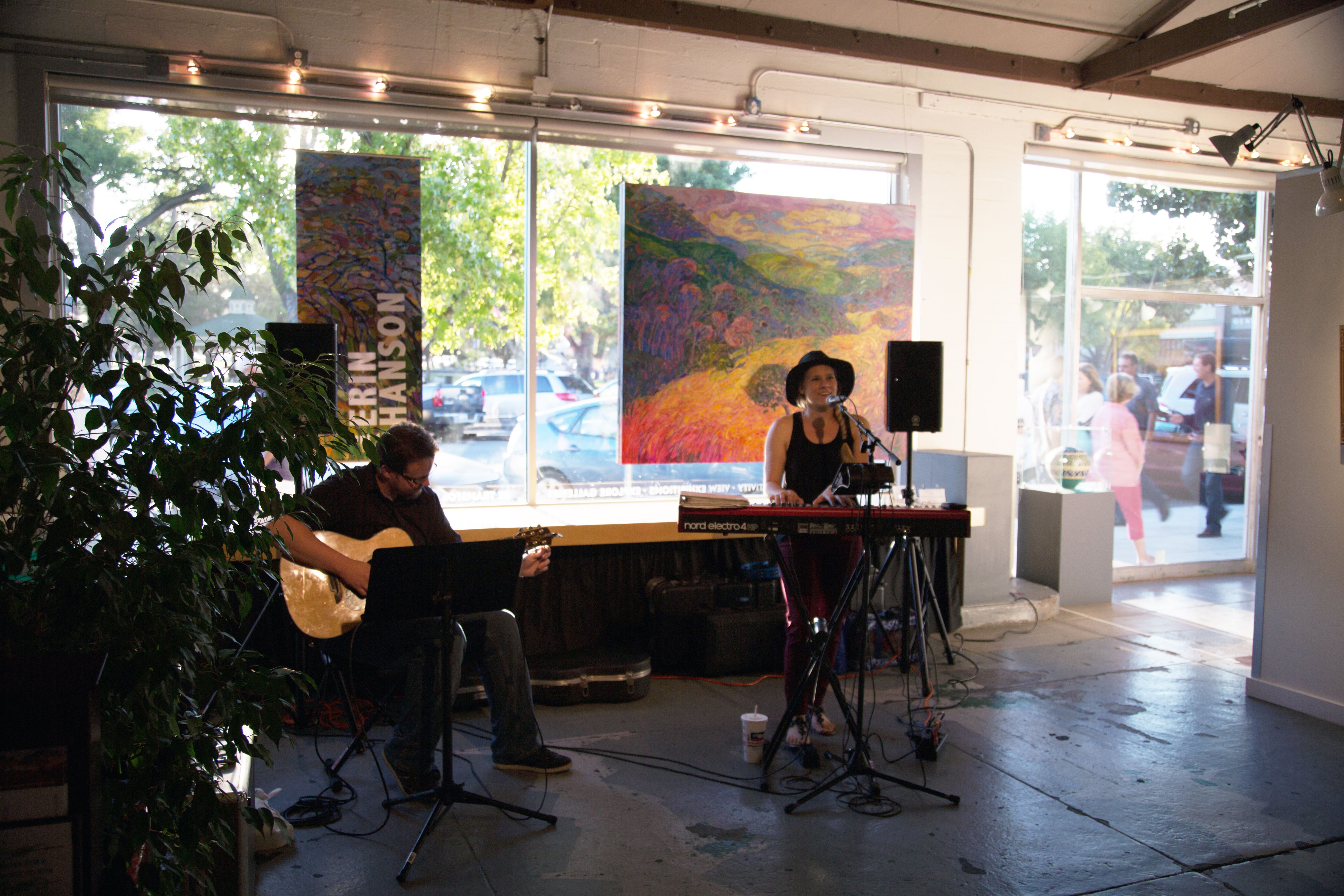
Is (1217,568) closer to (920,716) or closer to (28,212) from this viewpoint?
(920,716)

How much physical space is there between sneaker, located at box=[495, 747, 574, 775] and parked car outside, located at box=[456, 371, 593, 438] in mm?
2454

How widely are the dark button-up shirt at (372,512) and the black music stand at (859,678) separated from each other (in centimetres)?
141

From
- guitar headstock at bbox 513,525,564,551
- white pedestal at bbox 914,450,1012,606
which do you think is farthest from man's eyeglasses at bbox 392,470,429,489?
white pedestal at bbox 914,450,1012,606

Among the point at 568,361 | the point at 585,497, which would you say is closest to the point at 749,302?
the point at 568,361

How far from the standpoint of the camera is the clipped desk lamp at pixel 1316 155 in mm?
4215

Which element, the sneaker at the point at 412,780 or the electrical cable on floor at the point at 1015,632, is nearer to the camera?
the sneaker at the point at 412,780

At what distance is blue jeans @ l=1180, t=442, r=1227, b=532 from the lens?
7816mm

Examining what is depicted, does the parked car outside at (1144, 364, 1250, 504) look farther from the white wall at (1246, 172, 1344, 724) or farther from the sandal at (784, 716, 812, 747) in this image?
the sandal at (784, 716, 812, 747)

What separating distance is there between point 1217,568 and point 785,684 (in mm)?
5738

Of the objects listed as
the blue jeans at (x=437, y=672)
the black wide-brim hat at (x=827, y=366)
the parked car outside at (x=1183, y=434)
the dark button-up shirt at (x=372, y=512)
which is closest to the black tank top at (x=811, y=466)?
the black wide-brim hat at (x=827, y=366)

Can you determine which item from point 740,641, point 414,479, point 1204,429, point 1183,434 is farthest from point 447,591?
point 1204,429

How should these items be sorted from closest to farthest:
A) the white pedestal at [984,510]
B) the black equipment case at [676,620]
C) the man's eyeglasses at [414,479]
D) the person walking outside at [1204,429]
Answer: the man's eyeglasses at [414,479]
the black equipment case at [676,620]
the white pedestal at [984,510]
the person walking outside at [1204,429]

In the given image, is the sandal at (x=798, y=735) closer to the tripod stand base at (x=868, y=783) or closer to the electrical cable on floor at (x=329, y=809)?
the tripod stand base at (x=868, y=783)

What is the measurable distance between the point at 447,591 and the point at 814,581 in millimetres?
1563
